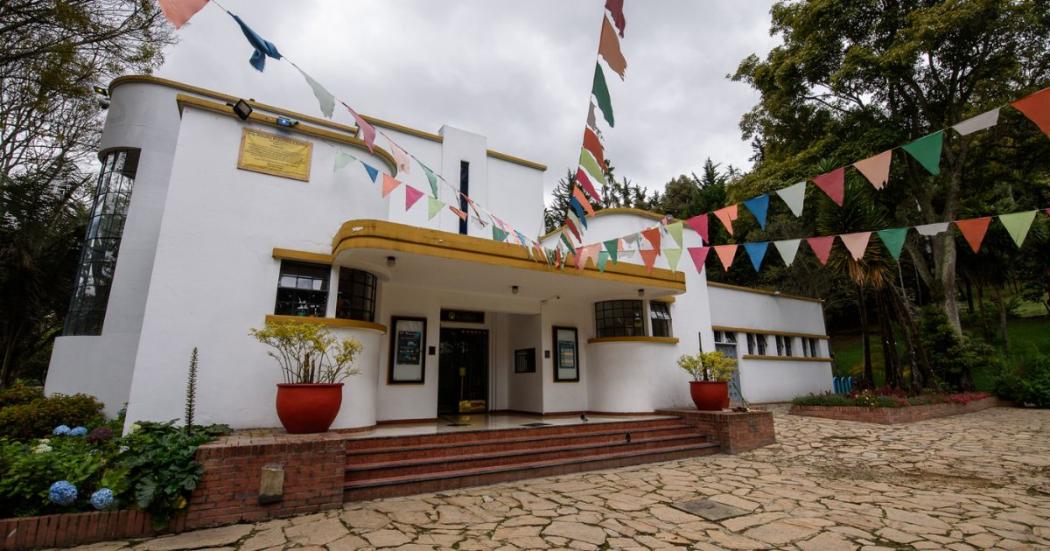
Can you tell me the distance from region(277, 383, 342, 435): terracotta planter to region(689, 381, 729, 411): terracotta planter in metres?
6.69

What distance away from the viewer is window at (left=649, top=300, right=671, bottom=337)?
33.7 ft

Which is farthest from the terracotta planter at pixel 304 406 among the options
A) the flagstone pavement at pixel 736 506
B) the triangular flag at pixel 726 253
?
the triangular flag at pixel 726 253

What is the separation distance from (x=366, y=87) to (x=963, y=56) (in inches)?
637

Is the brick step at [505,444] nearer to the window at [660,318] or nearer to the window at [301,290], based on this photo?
the window at [301,290]

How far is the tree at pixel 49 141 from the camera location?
766cm

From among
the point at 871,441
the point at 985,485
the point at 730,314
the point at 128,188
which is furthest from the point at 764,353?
the point at 128,188

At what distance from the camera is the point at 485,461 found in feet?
19.6

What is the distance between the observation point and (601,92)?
16.4ft

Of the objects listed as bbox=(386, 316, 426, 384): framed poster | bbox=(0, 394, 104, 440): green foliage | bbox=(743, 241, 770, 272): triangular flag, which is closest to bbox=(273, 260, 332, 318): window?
bbox=(386, 316, 426, 384): framed poster

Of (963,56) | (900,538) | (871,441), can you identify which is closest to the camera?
(900,538)

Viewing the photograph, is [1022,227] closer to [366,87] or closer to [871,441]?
[871,441]

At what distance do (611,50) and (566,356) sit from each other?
6876 millimetres

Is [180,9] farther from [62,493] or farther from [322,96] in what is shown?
[62,493]

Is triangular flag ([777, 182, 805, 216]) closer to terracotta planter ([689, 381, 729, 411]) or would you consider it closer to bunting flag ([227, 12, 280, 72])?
terracotta planter ([689, 381, 729, 411])
